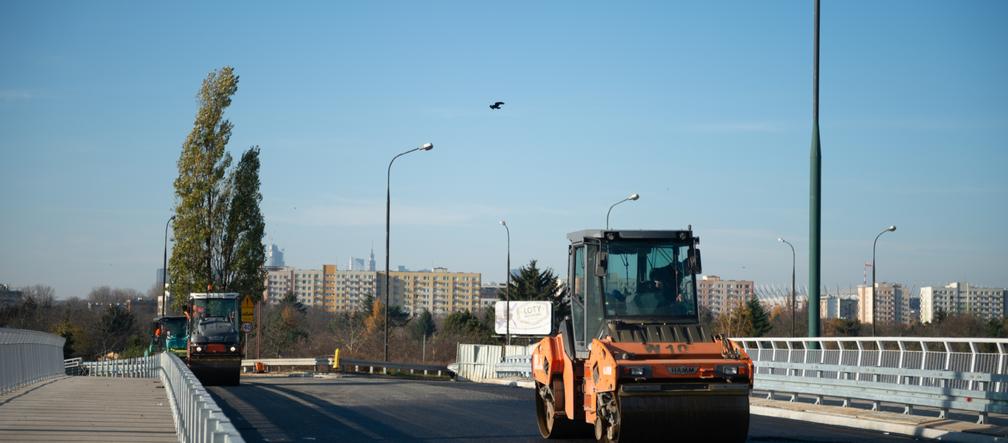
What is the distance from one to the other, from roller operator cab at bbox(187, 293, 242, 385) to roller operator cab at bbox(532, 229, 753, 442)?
18.3 meters

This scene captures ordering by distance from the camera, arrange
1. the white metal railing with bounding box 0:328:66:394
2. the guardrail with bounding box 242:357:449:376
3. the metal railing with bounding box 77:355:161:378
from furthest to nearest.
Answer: the guardrail with bounding box 242:357:449:376 < the metal railing with bounding box 77:355:161:378 < the white metal railing with bounding box 0:328:66:394

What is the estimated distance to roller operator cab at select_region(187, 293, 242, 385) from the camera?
1217 inches

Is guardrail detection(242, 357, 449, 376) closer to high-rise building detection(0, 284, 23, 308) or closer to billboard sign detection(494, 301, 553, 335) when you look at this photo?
billboard sign detection(494, 301, 553, 335)

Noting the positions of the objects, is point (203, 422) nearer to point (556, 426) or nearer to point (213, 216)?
point (556, 426)

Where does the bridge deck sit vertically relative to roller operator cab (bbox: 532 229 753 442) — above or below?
below

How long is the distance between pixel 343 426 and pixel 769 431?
6291 mm

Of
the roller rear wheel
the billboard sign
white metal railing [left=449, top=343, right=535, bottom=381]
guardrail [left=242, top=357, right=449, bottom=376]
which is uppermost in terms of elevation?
the roller rear wheel

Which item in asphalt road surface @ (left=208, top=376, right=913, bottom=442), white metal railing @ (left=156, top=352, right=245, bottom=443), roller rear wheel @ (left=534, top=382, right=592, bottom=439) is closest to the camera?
white metal railing @ (left=156, top=352, right=245, bottom=443)

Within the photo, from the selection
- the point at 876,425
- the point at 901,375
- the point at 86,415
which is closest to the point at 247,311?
the point at 86,415

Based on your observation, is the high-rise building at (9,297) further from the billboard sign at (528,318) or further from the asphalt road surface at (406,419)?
the asphalt road surface at (406,419)

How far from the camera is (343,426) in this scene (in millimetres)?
16469

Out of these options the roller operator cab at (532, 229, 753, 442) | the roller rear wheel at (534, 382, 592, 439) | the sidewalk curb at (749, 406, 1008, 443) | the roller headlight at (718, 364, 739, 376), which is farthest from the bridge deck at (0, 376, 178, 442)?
the sidewalk curb at (749, 406, 1008, 443)

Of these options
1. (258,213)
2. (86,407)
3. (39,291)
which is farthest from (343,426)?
(39,291)

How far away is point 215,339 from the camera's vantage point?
102ft
